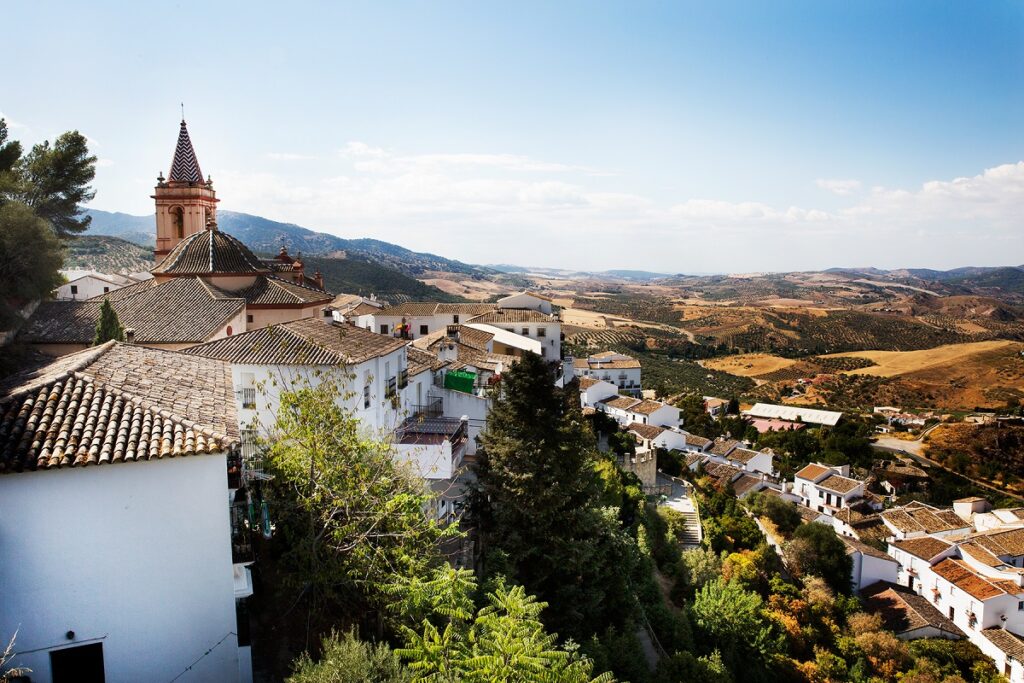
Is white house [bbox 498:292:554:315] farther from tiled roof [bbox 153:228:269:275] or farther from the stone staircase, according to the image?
tiled roof [bbox 153:228:269:275]

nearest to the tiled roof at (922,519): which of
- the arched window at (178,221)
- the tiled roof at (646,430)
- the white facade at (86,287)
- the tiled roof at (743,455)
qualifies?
the tiled roof at (743,455)

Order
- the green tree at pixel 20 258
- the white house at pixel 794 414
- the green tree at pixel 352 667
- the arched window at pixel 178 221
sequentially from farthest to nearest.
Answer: the white house at pixel 794 414, the arched window at pixel 178 221, the green tree at pixel 20 258, the green tree at pixel 352 667

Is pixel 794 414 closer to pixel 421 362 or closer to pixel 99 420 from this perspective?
pixel 421 362

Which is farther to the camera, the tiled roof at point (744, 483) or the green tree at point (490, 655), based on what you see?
the tiled roof at point (744, 483)

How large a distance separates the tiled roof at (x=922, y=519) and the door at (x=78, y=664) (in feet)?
132

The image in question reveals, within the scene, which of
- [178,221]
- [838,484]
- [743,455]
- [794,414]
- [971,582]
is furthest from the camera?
[794,414]

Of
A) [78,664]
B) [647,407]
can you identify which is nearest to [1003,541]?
[647,407]

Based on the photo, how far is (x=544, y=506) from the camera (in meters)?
14.9

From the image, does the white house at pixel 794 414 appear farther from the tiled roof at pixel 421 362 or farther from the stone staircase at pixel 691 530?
the tiled roof at pixel 421 362

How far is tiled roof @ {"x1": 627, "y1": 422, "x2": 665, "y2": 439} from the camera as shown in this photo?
43.2 metres

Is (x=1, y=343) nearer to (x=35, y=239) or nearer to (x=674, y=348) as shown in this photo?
(x=35, y=239)

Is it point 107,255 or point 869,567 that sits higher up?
point 107,255

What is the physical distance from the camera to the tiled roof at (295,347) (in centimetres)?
1636

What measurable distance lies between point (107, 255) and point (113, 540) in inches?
3327
